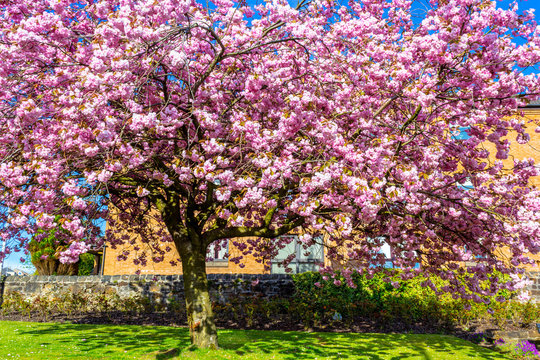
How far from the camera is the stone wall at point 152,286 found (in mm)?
15195

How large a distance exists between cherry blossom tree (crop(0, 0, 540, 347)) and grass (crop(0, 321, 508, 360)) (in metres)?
1.34

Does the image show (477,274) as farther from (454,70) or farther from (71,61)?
(71,61)

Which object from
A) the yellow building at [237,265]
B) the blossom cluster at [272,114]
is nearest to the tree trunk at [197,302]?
the blossom cluster at [272,114]

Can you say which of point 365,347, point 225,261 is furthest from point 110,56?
point 225,261

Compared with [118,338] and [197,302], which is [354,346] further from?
[118,338]

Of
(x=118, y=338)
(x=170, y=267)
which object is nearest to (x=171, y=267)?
(x=170, y=267)

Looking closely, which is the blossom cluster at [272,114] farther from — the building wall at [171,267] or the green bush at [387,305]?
the building wall at [171,267]

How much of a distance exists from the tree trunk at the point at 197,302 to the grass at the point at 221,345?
33cm

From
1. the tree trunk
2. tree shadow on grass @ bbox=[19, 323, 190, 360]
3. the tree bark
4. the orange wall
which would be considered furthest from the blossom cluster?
the orange wall

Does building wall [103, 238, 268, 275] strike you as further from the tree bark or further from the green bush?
the tree bark

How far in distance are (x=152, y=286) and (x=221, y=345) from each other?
6.74m

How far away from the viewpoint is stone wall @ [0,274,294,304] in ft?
49.9

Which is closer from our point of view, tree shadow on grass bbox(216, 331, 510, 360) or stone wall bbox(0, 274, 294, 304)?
tree shadow on grass bbox(216, 331, 510, 360)

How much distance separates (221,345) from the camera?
32.1 feet
